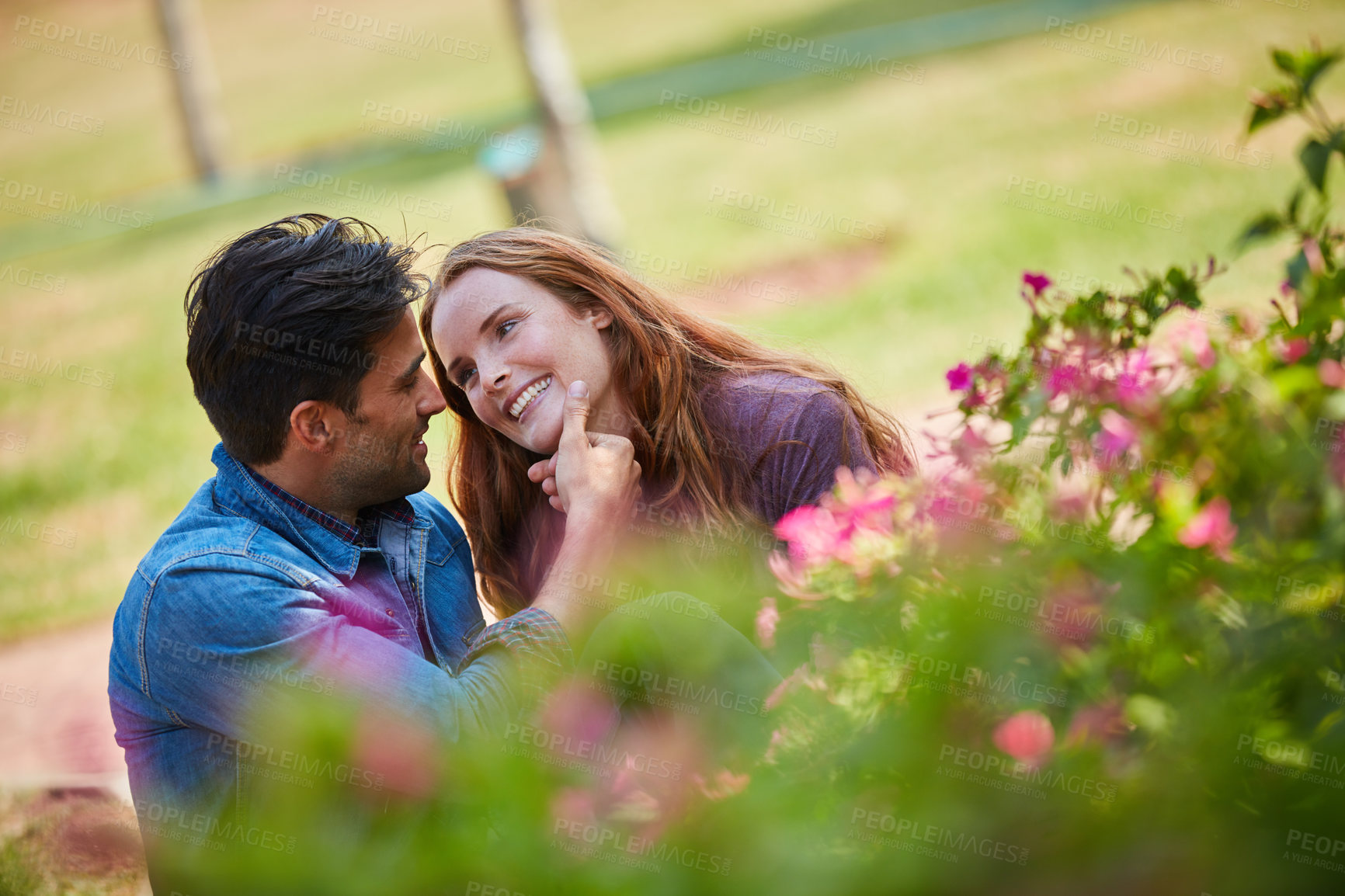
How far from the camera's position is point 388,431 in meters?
3.00

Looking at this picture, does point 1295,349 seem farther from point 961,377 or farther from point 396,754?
point 396,754

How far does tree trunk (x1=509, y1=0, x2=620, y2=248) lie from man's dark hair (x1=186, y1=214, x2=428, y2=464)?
8.77 m

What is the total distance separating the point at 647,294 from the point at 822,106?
14.5 metres

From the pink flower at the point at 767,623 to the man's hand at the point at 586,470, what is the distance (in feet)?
4.51

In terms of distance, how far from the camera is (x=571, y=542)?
8.76 feet


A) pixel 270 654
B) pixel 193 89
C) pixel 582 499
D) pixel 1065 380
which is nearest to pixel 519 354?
pixel 582 499

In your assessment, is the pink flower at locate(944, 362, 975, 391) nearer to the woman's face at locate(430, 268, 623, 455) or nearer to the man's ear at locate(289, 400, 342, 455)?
the woman's face at locate(430, 268, 623, 455)

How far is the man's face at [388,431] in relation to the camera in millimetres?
2965

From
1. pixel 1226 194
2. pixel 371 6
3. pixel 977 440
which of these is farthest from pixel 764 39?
pixel 977 440

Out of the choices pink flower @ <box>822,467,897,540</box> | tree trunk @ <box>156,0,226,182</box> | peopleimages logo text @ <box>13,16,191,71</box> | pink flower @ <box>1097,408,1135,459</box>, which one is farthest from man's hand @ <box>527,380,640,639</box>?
peopleimages logo text @ <box>13,16,191,71</box>

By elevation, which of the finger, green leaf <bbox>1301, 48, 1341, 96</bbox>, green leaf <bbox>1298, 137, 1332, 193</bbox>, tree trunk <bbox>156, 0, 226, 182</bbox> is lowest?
the finger

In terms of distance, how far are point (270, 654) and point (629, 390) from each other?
1.26 metres

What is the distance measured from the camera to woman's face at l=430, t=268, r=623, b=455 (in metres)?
3.06

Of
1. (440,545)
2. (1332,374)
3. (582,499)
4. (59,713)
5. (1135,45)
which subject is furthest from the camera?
(1135,45)
